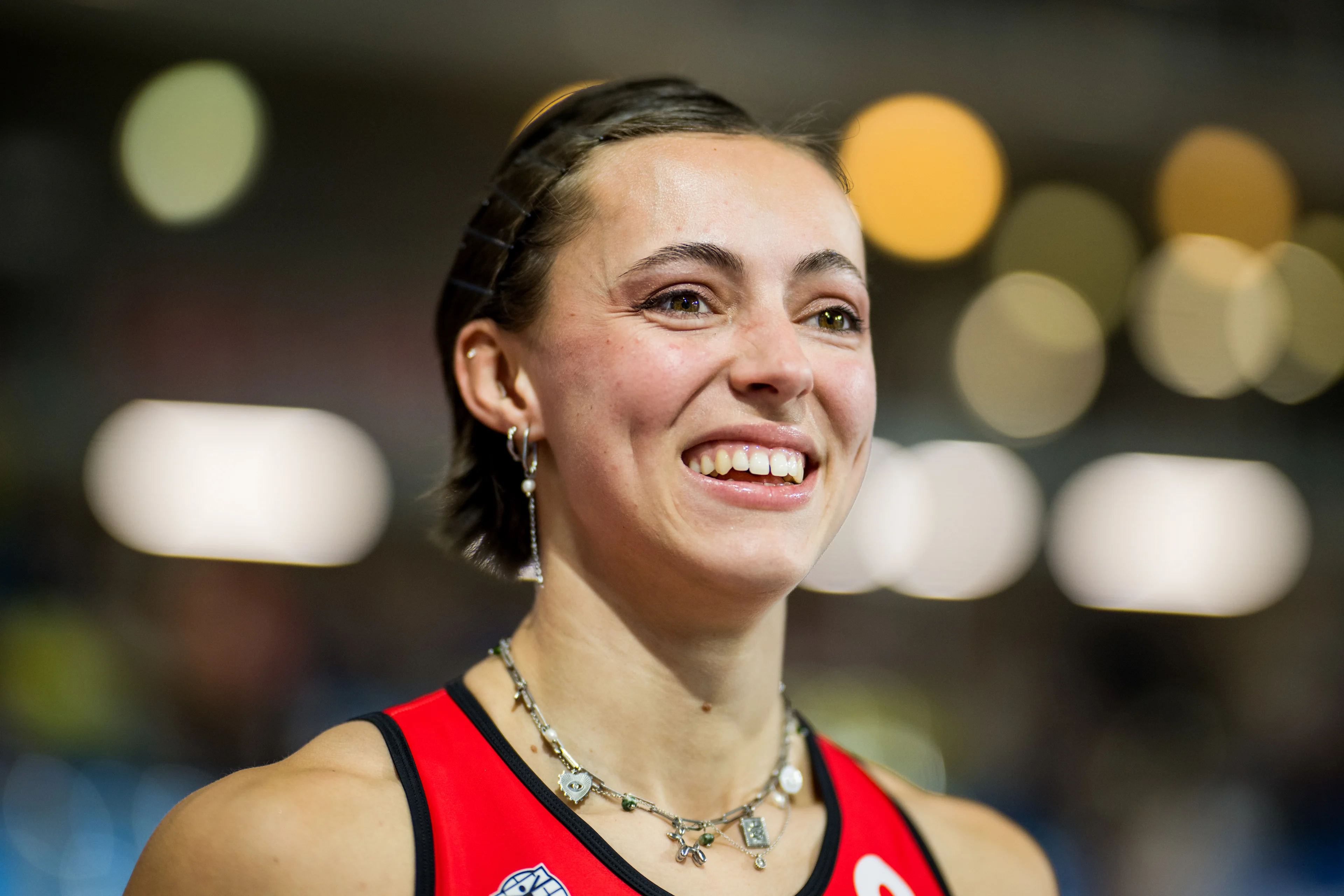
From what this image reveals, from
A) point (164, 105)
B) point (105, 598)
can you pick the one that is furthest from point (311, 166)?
point (105, 598)

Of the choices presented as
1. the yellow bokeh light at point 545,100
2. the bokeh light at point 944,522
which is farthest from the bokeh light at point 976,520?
the yellow bokeh light at point 545,100

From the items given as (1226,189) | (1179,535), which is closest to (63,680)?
(1179,535)

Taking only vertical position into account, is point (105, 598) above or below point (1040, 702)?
above

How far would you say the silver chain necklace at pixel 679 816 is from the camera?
51.5 inches

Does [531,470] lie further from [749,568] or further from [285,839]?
[285,839]

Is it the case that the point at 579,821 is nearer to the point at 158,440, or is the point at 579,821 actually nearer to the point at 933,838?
the point at 933,838

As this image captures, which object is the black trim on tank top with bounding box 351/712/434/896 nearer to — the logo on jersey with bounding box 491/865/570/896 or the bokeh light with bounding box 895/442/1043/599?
the logo on jersey with bounding box 491/865/570/896

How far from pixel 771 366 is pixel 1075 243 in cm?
673

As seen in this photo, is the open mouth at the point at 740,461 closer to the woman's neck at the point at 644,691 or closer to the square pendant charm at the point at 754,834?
the woman's neck at the point at 644,691

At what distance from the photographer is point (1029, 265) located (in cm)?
739

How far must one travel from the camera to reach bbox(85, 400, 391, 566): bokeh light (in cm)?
542

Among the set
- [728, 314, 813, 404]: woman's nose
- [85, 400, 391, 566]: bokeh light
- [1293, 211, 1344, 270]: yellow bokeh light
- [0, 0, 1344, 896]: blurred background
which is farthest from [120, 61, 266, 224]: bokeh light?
[1293, 211, 1344, 270]: yellow bokeh light

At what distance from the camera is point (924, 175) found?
619 cm

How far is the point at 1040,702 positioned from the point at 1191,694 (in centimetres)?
94
